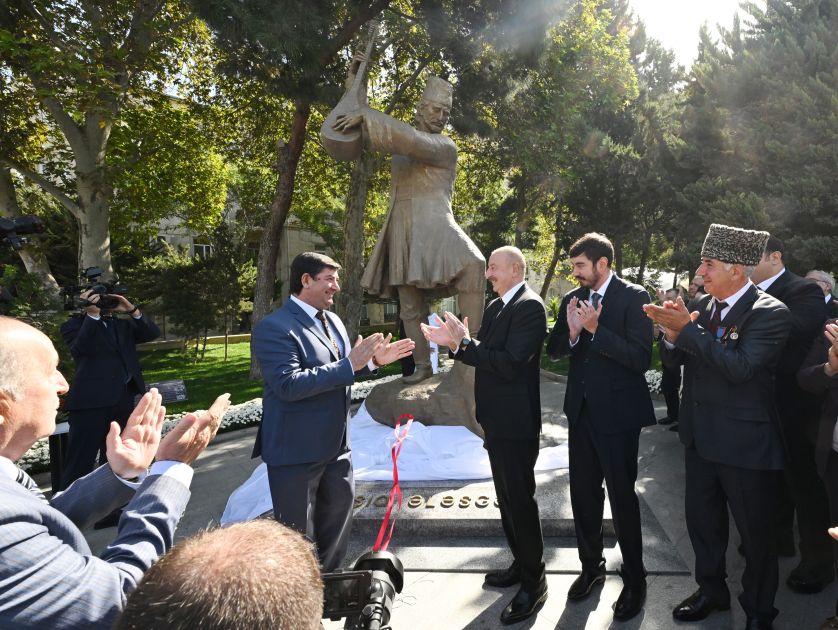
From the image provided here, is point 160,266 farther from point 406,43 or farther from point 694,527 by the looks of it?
point 694,527

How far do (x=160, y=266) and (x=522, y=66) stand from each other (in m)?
15.0

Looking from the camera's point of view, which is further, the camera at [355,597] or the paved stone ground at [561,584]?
Result: the paved stone ground at [561,584]

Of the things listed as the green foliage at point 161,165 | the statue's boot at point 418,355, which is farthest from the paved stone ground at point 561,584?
the green foliage at point 161,165

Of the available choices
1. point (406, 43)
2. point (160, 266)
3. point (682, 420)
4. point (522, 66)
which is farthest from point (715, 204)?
point (160, 266)

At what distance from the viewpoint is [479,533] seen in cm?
406

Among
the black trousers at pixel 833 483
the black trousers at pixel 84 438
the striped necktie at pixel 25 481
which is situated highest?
the striped necktie at pixel 25 481

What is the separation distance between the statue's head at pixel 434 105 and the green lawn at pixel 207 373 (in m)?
6.90

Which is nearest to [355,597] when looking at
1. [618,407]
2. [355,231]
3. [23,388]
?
[23,388]

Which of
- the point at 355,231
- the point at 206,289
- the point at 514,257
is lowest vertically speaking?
the point at 206,289

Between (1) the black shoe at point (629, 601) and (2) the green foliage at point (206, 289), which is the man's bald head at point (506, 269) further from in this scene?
(2) the green foliage at point (206, 289)

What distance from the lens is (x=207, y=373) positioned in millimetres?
15562

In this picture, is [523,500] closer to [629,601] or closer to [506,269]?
[629,601]

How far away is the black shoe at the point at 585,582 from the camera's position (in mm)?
3213

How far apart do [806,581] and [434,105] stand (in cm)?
523
